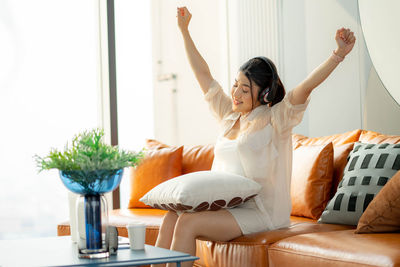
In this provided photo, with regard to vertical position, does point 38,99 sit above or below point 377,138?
above

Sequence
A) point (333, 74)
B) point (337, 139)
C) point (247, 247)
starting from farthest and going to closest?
point (333, 74) → point (337, 139) → point (247, 247)

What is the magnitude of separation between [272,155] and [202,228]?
46cm

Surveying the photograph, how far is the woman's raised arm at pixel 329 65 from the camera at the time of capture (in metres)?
2.19

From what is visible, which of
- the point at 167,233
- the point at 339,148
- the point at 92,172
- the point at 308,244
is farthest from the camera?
the point at 339,148

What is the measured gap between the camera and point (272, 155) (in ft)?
7.80

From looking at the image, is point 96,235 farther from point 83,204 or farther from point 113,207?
point 113,207

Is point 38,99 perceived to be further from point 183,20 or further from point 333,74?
point 333,74

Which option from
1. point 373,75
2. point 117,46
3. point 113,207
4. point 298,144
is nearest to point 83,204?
point 298,144

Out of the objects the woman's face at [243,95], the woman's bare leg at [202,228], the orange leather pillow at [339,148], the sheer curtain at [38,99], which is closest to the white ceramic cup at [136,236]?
the woman's bare leg at [202,228]

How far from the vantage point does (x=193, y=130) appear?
4.51m

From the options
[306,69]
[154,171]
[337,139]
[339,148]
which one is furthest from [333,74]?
[154,171]

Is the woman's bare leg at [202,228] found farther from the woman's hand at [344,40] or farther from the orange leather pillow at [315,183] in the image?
the woman's hand at [344,40]

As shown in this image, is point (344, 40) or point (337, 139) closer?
point (344, 40)

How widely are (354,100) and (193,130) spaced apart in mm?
1722
